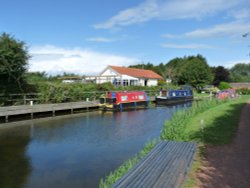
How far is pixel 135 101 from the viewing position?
26.7 m

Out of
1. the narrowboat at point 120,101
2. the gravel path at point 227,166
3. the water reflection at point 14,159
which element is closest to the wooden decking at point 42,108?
the narrowboat at point 120,101

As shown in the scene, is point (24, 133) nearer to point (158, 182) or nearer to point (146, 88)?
point (158, 182)

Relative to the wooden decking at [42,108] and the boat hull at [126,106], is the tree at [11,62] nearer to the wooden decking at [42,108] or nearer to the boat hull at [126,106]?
the wooden decking at [42,108]

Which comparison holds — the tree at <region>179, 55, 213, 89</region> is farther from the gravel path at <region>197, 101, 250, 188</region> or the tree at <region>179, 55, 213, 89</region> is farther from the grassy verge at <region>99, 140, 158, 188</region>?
the grassy verge at <region>99, 140, 158, 188</region>

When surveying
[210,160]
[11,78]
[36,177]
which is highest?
[11,78]

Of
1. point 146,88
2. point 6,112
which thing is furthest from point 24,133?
point 146,88

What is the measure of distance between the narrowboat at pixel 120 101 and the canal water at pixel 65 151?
780cm

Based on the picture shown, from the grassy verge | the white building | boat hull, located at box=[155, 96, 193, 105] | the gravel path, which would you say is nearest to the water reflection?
the grassy verge

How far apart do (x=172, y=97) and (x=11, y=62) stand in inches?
786

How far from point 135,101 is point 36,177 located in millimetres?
19638

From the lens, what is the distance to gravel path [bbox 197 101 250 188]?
202 inches

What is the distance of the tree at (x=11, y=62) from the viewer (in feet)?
58.4

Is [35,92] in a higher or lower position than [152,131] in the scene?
higher

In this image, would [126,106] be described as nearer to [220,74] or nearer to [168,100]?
[168,100]
